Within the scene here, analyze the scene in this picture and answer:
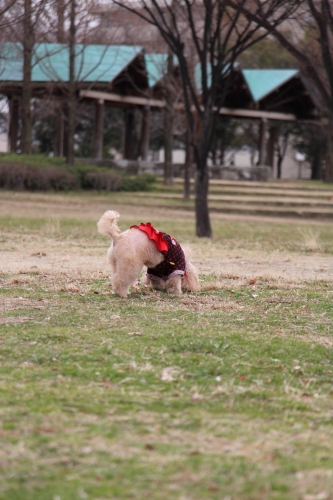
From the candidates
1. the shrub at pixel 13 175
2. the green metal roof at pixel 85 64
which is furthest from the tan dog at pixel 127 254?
the green metal roof at pixel 85 64

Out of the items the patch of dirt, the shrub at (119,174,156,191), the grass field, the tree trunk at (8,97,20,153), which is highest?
the tree trunk at (8,97,20,153)

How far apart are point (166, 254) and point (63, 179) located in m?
19.4

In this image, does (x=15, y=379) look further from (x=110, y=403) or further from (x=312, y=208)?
(x=312, y=208)

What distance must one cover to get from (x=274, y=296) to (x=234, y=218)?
13.2 metres

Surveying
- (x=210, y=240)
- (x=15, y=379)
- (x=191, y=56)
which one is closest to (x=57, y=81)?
(x=191, y=56)

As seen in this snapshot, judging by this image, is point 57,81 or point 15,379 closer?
point 15,379

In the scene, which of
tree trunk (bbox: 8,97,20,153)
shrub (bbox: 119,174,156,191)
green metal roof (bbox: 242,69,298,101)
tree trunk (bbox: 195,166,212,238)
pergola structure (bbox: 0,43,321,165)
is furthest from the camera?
green metal roof (bbox: 242,69,298,101)

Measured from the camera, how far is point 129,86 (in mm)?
31703

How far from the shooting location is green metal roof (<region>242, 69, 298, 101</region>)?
34.3 m

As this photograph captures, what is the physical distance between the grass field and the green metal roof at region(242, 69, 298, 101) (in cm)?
2679

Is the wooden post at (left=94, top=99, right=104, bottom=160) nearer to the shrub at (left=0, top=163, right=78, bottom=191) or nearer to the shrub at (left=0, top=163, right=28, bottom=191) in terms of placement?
the shrub at (left=0, top=163, right=78, bottom=191)

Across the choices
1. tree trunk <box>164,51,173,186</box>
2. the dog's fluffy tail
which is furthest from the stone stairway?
the dog's fluffy tail

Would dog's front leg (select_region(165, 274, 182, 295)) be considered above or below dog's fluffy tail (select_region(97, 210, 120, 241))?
below

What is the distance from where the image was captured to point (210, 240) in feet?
46.5
